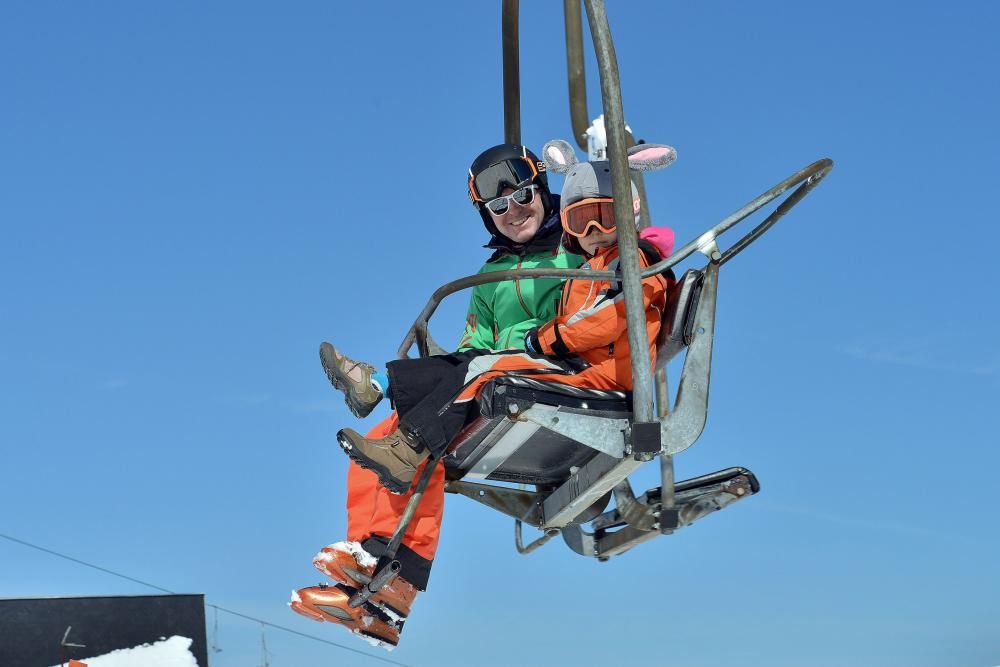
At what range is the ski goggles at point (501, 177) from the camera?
6.11 meters

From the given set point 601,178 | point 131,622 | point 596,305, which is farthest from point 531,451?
point 131,622

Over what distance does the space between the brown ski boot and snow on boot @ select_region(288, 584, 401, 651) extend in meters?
0.59

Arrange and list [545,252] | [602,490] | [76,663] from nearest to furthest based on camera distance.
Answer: [602,490] < [545,252] < [76,663]

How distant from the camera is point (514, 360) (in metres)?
5.30

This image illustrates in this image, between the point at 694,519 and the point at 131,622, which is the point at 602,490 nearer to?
the point at 694,519

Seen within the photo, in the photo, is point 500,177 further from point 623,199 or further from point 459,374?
point 623,199

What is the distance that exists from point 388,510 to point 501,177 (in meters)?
1.67

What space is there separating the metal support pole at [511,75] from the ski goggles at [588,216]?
4.06 feet

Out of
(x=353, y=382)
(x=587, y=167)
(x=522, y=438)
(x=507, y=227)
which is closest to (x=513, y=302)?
(x=507, y=227)

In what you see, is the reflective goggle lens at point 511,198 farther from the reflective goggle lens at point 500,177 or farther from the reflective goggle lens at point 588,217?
the reflective goggle lens at point 588,217

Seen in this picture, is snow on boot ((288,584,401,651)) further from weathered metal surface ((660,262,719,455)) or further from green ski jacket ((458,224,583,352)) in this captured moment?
weathered metal surface ((660,262,719,455))

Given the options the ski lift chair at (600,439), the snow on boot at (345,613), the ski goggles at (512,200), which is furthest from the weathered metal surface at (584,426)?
the ski goggles at (512,200)

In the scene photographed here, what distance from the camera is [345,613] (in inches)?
219

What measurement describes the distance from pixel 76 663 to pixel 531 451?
7.44m
